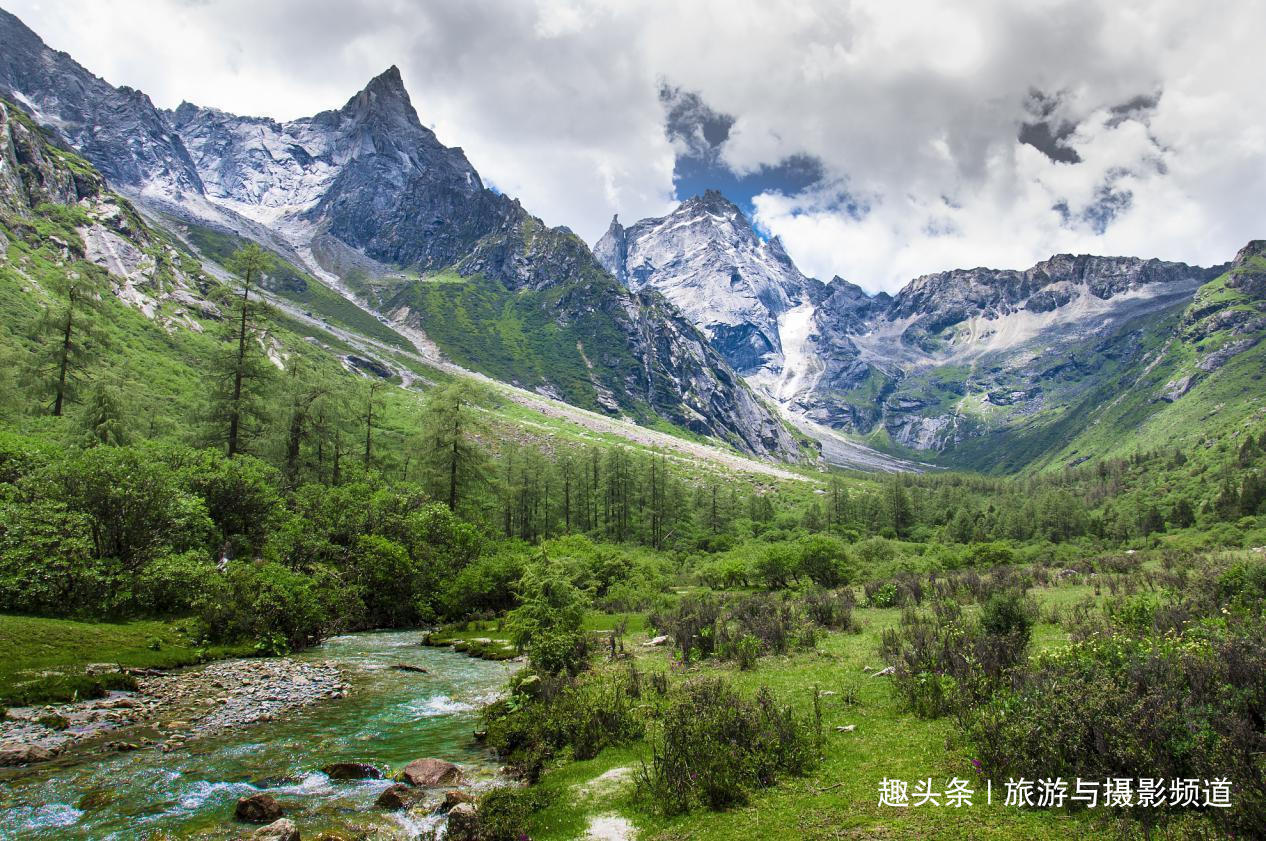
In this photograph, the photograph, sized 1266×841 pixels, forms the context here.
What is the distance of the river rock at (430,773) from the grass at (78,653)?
12.1 meters

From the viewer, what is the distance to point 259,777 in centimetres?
1402

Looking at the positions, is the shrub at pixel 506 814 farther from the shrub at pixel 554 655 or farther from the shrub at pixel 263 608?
the shrub at pixel 263 608

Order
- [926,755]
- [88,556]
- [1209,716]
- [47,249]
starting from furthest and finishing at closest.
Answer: [47,249]
[88,556]
[926,755]
[1209,716]

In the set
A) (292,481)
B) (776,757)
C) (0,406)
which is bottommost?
(776,757)

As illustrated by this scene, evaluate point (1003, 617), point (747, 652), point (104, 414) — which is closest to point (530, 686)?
point (747, 652)

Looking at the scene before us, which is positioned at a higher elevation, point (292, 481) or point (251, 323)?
point (251, 323)

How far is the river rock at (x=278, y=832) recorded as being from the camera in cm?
1062

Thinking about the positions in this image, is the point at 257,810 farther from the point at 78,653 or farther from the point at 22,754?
the point at 78,653

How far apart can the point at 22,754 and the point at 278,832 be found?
854cm

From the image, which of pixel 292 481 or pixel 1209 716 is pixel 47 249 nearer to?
pixel 292 481

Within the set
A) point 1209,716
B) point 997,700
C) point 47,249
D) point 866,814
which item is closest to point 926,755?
point 997,700

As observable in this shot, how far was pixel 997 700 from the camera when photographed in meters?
12.4

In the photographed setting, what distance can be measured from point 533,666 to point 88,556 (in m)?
20.0

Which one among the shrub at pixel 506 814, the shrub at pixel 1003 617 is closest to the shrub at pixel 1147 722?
the shrub at pixel 1003 617
